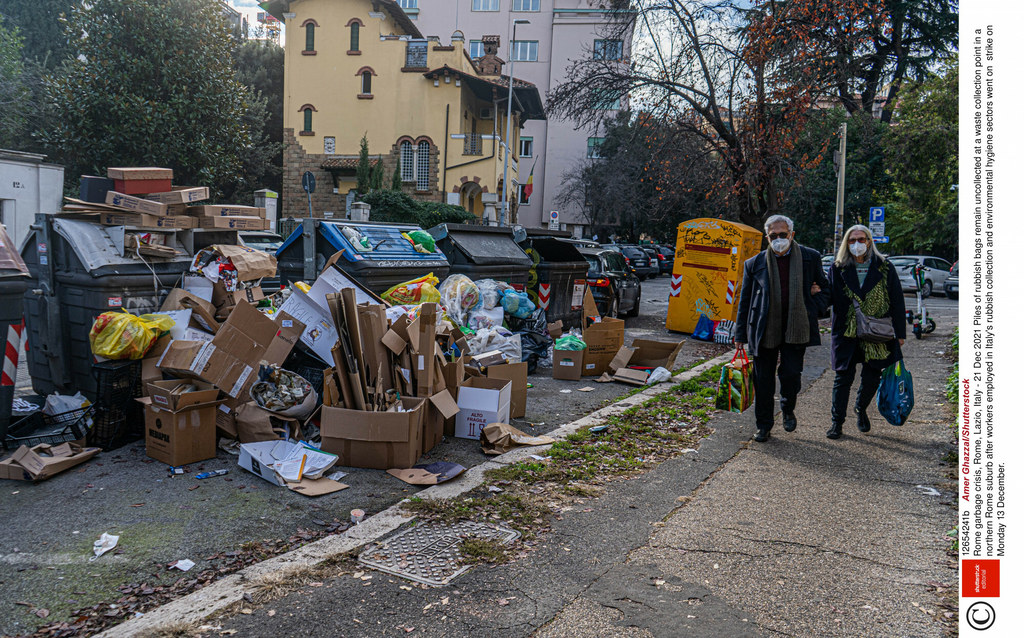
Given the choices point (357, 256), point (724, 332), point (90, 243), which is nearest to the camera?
point (90, 243)

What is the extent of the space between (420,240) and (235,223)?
280cm

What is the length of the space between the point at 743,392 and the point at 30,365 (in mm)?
5759

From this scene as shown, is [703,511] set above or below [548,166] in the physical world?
below

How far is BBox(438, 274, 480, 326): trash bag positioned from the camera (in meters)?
8.74

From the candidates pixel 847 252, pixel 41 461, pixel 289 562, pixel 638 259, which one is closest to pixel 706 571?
pixel 289 562

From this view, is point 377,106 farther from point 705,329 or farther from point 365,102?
point 705,329

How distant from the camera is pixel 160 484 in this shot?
4.51 m

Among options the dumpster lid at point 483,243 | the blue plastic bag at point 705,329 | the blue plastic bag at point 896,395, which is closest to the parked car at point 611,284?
the blue plastic bag at point 705,329

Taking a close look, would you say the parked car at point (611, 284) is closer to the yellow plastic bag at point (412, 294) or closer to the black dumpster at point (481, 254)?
the black dumpster at point (481, 254)

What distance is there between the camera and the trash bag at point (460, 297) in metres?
8.74

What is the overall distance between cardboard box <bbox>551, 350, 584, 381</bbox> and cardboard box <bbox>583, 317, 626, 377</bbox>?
17 centimetres

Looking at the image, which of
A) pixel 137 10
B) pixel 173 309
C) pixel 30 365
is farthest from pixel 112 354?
pixel 137 10

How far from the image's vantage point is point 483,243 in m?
10.4

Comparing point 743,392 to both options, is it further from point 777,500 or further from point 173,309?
point 173,309
